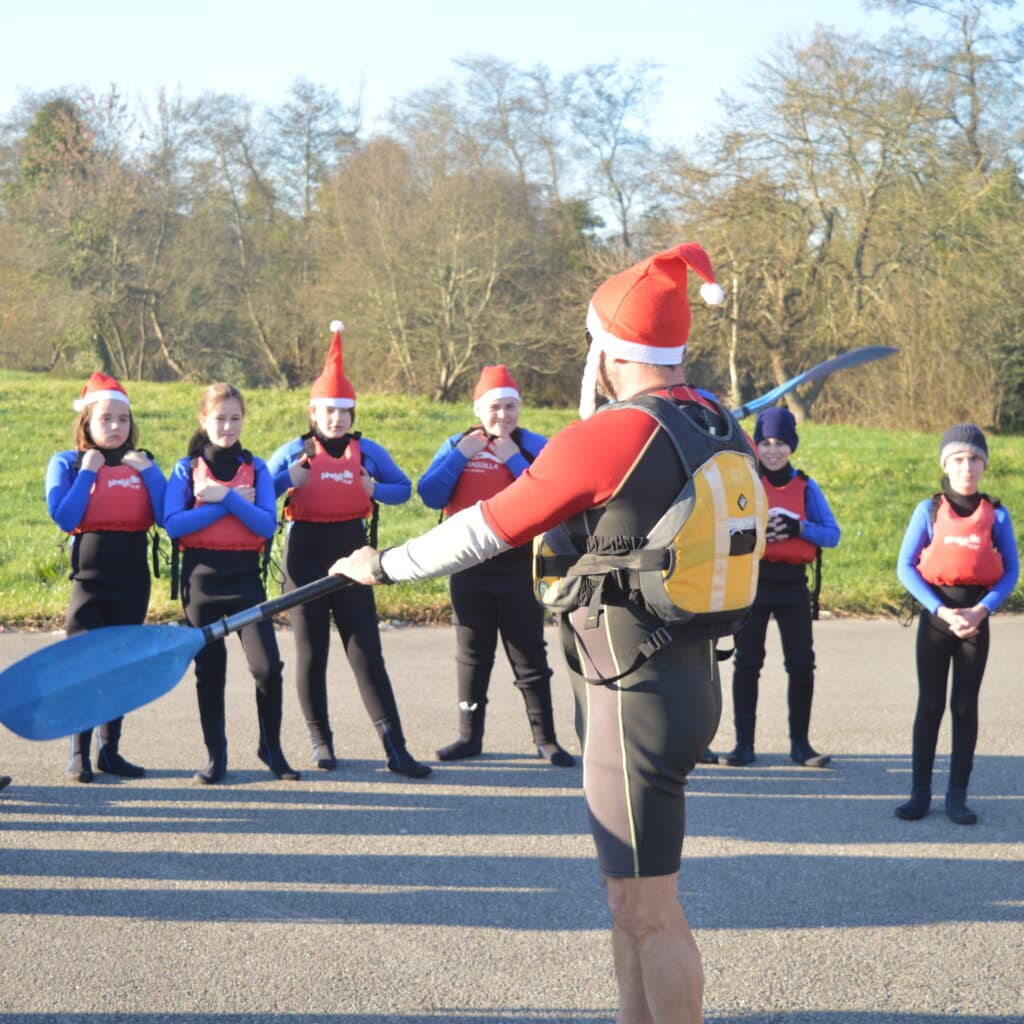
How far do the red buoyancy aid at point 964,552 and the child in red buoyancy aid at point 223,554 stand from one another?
321cm

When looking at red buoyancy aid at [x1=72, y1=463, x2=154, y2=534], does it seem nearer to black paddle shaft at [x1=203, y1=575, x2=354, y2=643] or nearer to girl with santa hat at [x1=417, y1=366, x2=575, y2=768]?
girl with santa hat at [x1=417, y1=366, x2=575, y2=768]

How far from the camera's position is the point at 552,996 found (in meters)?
3.89

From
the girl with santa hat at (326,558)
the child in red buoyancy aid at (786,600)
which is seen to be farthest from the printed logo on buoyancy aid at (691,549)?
the child in red buoyancy aid at (786,600)

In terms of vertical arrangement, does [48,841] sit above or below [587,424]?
below

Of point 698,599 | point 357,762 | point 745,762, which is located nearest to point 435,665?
point 357,762

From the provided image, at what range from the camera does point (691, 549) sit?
10.1 ft

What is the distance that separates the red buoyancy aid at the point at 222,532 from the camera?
6035mm

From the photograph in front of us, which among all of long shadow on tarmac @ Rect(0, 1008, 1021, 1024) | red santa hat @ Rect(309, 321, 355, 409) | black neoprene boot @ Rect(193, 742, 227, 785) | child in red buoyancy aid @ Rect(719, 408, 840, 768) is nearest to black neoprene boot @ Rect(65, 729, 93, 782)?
black neoprene boot @ Rect(193, 742, 227, 785)

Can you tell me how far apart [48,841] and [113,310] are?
2886 cm

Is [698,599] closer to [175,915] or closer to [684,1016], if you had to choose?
[684,1016]

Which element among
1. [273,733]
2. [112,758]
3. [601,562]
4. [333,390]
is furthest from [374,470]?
[601,562]

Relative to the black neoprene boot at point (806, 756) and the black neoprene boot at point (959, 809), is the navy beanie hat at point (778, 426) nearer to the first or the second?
the black neoprene boot at point (806, 756)

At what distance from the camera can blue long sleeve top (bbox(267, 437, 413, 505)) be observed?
252 inches

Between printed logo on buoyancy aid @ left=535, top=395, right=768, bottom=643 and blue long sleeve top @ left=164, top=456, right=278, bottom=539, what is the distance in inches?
121
